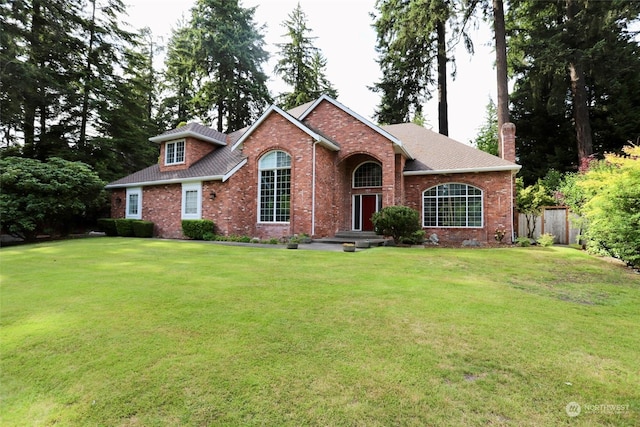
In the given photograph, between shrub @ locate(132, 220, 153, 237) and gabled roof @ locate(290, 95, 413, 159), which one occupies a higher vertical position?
gabled roof @ locate(290, 95, 413, 159)

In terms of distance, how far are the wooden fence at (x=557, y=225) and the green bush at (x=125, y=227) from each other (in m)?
20.9

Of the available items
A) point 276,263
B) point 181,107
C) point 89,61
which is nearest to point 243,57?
point 181,107

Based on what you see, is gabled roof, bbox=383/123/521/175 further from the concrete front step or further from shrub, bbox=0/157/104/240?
shrub, bbox=0/157/104/240

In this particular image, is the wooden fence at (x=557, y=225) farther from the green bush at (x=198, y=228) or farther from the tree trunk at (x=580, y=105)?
the green bush at (x=198, y=228)

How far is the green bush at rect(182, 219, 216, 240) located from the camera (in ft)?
49.3

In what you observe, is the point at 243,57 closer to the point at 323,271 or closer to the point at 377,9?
the point at 377,9

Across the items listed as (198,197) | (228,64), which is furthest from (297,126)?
(228,64)

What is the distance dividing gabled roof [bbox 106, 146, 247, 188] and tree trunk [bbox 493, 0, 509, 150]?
15.5 m

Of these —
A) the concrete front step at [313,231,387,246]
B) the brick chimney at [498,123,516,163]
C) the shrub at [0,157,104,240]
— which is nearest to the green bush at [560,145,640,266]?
the concrete front step at [313,231,387,246]

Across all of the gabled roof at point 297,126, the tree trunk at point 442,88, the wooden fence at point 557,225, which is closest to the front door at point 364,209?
the gabled roof at point 297,126

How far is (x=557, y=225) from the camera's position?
14320mm

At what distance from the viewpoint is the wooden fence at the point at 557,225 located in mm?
13856

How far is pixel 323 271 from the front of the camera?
7047mm

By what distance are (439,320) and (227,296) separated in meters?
3.12
